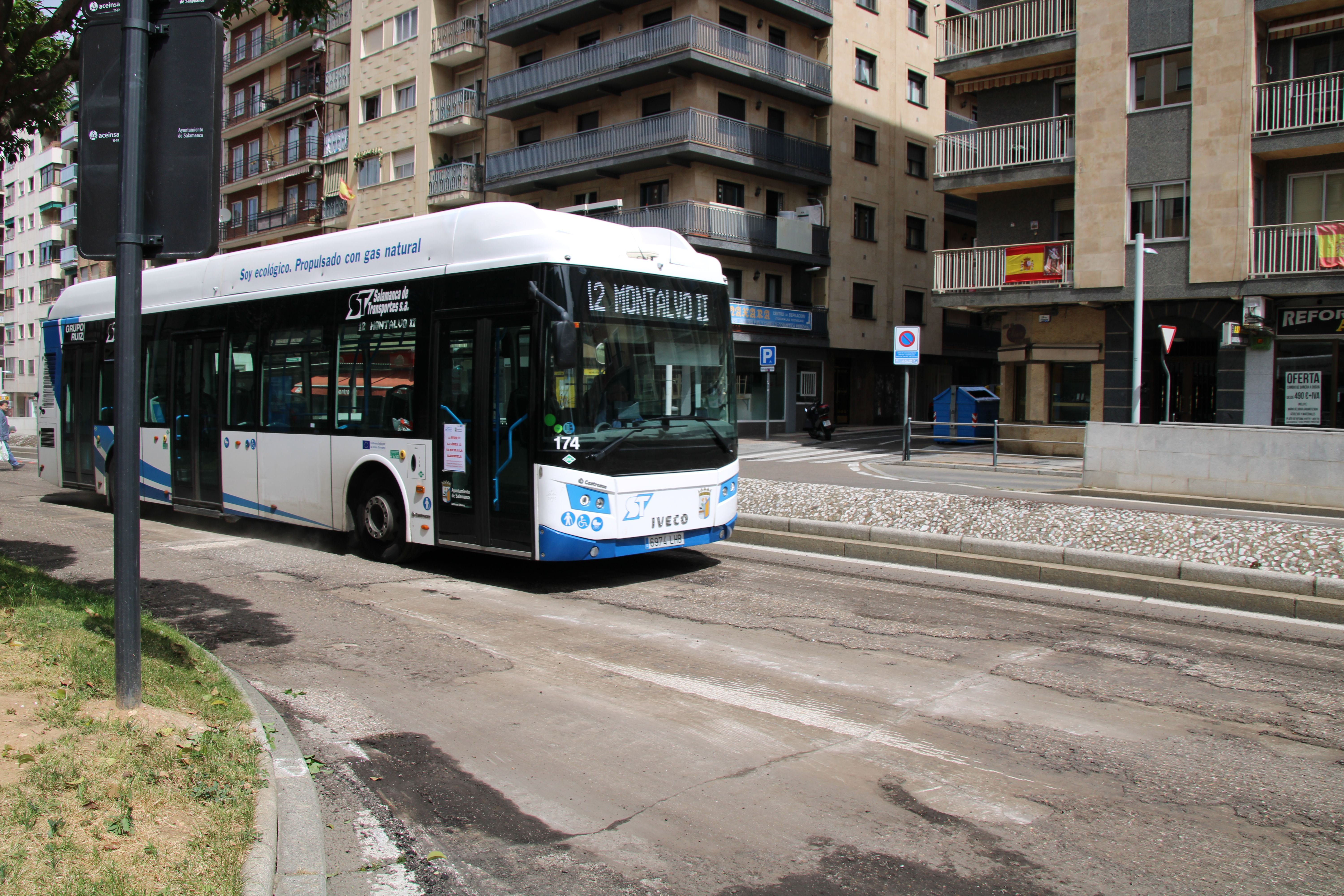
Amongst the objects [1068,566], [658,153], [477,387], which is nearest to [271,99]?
[658,153]

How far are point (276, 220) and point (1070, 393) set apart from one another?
40.0 m

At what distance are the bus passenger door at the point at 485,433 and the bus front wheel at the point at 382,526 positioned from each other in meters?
0.76

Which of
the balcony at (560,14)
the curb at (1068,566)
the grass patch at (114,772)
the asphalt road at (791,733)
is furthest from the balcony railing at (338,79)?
the grass patch at (114,772)

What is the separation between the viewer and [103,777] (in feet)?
12.1

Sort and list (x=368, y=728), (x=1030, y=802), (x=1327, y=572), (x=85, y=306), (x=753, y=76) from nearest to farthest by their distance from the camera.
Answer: (x=1030, y=802) < (x=368, y=728) < (x=1327, y=572) < (x=85, y=306) < (x=753, y=76)

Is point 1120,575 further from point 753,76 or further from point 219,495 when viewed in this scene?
point 753,76

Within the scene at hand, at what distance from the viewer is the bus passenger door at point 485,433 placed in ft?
27.4

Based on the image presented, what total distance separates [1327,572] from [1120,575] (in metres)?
1.58

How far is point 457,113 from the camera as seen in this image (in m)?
40.0

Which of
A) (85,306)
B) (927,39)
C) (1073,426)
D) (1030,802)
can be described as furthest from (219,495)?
(927,39)

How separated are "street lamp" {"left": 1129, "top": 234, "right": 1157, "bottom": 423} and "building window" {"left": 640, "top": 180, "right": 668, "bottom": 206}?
1644 centimetres

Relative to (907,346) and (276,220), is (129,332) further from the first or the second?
(276,220)

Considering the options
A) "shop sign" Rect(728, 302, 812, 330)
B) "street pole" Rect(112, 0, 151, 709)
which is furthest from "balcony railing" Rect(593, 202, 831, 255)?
"street pole" Rect(112, 0, 151, 709)

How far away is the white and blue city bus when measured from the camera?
8227 millimetres
